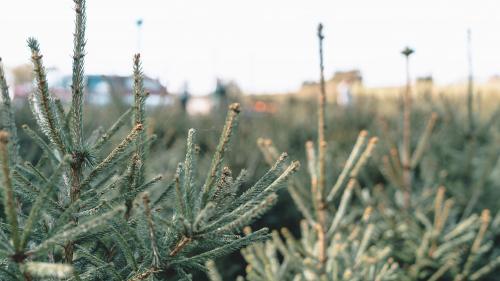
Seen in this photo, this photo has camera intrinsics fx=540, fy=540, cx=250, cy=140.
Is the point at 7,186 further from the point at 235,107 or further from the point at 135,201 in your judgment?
the point at 235,107

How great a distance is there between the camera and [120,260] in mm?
1136

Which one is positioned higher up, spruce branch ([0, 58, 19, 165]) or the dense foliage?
spruce branch ([0, 58, 19, 165])

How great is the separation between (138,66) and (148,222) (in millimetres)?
286

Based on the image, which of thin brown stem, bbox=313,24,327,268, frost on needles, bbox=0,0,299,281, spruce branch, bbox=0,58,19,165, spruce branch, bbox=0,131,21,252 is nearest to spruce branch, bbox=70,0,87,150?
frost on needles, bbox=0,0,299,281

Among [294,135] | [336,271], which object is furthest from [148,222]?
[294,135]

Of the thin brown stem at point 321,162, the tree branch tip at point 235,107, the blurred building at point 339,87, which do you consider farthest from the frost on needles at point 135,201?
the blurred building at point 339,87

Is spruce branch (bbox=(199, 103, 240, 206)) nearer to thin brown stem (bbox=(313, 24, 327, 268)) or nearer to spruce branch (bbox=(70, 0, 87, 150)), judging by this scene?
spruce branch (bbox=(70, 0, 87, 150))

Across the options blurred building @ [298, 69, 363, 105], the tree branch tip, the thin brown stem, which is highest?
blurred building @ [298, 69, 363, 105]

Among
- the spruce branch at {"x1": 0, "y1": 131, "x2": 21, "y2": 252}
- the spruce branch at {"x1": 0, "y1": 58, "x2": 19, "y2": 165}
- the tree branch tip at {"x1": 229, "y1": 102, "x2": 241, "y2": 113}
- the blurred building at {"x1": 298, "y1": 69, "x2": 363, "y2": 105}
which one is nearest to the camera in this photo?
the spruce branch at {"x1": 0, "y1": 131, "x2": 21, "y2": 252}

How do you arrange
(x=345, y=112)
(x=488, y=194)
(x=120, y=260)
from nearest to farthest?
(x=120, y=260) → (x=488, y=194) → (x=345, y=112)

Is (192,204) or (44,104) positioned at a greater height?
(44,104)

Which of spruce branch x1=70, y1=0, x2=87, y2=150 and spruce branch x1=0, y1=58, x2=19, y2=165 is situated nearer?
spruce branch x1=70, y1=0, x2=87, y2=150

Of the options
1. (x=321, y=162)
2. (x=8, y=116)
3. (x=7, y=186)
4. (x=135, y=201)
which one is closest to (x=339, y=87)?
(x=321, y=162)

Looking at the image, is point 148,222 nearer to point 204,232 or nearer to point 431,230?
point 204,232
